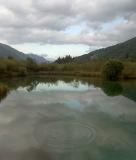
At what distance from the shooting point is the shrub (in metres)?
77.6

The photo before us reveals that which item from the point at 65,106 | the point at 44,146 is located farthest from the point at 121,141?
the point at 65,106

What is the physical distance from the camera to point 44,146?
17328mm

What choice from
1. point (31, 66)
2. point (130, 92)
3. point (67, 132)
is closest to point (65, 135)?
point (67, 132)

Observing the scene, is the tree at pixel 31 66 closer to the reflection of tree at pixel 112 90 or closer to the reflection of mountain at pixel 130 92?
the reflection of tree at pixel 112 90

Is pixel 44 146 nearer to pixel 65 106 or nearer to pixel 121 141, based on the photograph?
pixel 121 141

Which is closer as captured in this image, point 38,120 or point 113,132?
point 113,132

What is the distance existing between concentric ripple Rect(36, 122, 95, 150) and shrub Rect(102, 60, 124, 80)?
55559 millimetres

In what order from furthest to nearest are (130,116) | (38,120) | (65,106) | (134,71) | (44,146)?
(134,71), (65,106), (130,116), (38,120), (44,146)

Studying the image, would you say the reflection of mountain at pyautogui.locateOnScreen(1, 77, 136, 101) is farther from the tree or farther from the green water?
the tree

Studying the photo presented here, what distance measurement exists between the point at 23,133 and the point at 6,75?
231 feet

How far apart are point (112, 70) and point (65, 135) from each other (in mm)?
59619

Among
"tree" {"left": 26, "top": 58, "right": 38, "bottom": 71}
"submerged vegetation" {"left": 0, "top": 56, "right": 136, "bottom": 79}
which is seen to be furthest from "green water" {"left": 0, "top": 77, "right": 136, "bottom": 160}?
"tree" {"left": 26, "top": 58, "right": 38, "bottom": 71}

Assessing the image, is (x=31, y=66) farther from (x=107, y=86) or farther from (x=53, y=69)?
(x=107, y=86)

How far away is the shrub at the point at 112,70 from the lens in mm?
77625
